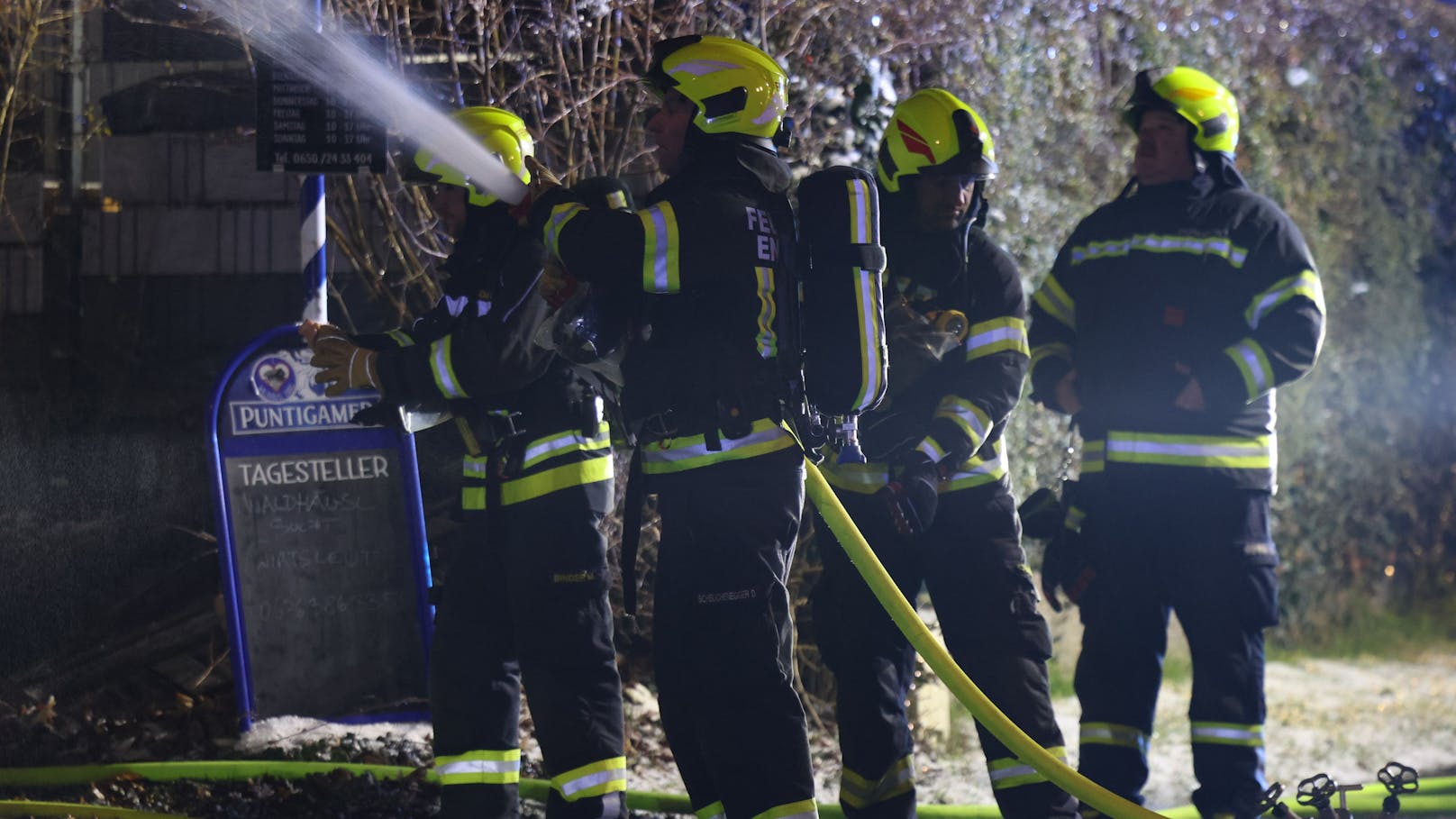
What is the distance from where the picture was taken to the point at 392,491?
5.46m

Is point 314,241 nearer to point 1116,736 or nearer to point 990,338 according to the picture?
point 990,338

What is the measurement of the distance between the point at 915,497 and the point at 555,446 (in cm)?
96

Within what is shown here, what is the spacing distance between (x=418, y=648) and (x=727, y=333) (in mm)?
2369

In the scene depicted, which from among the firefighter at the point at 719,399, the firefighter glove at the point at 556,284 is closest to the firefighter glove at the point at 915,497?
the firefighter at the point at 719,399

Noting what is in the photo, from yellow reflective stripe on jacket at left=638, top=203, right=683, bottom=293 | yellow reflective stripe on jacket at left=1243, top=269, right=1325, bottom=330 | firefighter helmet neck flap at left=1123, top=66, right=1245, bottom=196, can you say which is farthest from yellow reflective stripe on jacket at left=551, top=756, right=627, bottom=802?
firefighter helmet neck flap at left=1123, top=66, right=1245, bottom=196

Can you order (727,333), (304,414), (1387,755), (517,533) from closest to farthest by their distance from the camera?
(727,333) < (517,533) < (304,414) < (1387,755)

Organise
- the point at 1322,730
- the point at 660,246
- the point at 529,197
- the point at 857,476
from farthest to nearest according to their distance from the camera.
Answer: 1. the point at 1322,730
2. the point at 857,476
3. the point at 529,197
4. the point at 660,246

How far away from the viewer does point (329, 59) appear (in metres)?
5.48

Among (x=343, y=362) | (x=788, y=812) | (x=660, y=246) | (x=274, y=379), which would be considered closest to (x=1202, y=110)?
(x=660, y=246)

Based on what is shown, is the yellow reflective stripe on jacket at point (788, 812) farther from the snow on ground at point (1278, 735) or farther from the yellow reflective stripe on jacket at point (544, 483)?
the snow on ground at point (1278, 735)

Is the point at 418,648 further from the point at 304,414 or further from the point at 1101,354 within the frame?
the point at 1101,354

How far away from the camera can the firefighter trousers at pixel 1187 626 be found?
14.5ft

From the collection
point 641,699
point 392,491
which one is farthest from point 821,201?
point 641,699

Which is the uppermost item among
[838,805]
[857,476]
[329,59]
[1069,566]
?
[329,59]
